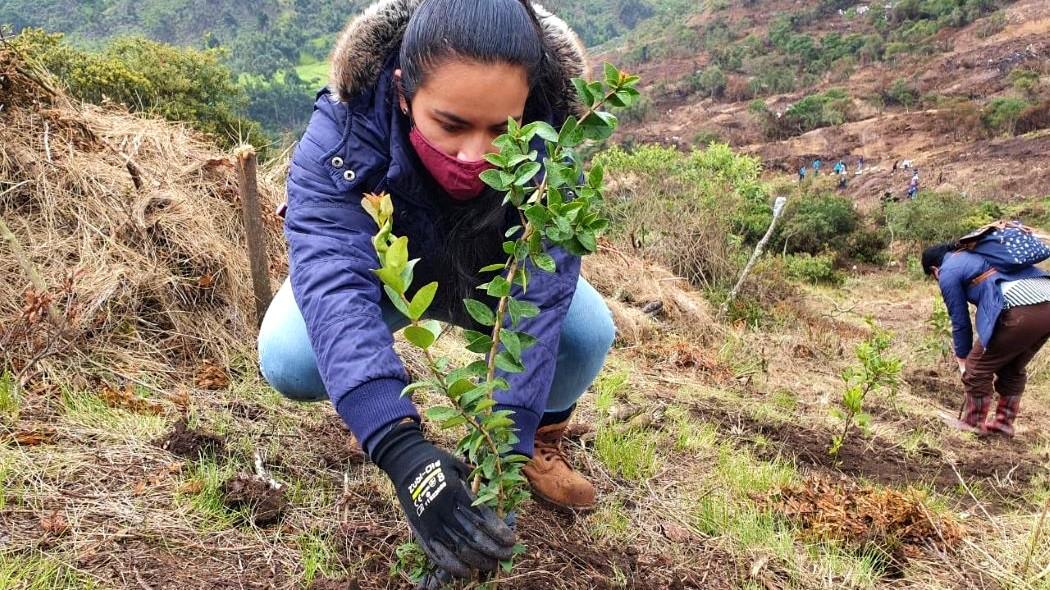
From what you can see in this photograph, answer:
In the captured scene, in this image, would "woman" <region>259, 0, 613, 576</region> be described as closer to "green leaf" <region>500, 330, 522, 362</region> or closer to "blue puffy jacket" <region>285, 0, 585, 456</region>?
"blue puffy jacket" <region>285, 0, 585, 456</region>

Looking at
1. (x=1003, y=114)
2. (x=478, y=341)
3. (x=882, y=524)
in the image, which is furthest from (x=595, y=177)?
(x=1003, y=114)

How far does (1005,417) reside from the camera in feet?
15.8

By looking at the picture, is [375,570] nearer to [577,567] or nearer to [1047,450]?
[577,567]

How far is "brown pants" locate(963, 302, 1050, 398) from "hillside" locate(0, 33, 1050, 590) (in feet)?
1.21

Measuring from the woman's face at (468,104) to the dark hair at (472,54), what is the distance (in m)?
0.02

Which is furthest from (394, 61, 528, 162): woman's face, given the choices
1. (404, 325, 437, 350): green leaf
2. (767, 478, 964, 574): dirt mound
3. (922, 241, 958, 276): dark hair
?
(922, 241, 958, 276): dark hair

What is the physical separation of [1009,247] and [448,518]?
4.61 m

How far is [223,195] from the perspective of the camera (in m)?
3.95

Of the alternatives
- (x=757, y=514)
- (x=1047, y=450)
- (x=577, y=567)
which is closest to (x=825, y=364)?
(x=1047, y=450)

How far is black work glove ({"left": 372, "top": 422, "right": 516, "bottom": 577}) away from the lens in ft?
3.80

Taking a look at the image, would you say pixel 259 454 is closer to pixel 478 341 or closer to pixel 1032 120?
pixel 478 341

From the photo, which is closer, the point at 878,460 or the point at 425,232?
the point at 425,232

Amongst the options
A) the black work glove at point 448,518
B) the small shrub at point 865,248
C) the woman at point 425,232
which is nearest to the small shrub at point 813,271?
the small shrub at point 865,248

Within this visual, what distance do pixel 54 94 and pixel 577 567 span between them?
3486 mm
